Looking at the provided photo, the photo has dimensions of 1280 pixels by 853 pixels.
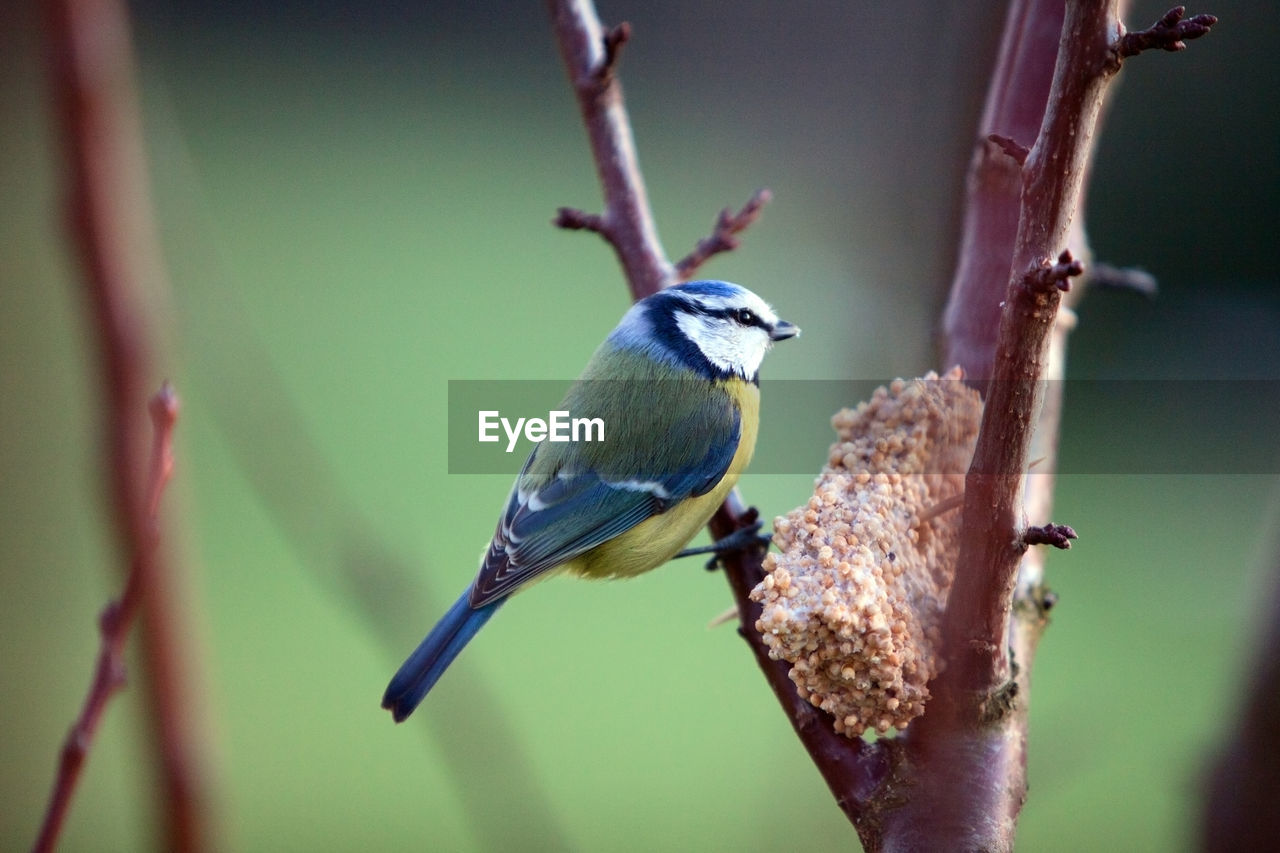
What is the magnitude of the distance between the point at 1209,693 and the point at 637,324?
5.08ft

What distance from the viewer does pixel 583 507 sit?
3.49 ft

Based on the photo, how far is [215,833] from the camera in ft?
1.30

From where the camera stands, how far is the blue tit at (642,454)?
1.03 metres

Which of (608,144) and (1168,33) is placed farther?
(608,144)

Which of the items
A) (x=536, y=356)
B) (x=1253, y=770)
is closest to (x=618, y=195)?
(x=1253, y=770)

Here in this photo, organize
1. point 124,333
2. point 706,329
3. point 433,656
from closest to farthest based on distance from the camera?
point 124,333 < point 433,656 < point 706,329

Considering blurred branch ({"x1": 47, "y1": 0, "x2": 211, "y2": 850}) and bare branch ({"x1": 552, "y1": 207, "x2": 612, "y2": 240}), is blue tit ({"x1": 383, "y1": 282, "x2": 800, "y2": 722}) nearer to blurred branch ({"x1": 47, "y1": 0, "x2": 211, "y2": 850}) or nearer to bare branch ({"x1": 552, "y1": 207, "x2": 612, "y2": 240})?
bare branch ({"x1": 552, "y1": 207, "x2": 612, "y2": 240})

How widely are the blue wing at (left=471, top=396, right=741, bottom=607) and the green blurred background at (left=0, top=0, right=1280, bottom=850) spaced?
19 centimetres

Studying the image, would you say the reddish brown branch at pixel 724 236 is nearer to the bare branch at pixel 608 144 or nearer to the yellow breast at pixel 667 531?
the bare branch at pixel 608 144

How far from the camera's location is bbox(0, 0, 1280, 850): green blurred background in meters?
1.15

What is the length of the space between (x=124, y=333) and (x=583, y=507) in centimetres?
74

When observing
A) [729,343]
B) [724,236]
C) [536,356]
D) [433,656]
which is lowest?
[433,656]

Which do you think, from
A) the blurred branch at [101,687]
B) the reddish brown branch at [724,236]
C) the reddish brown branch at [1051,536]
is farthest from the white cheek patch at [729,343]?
the blurred branch at [101,687]

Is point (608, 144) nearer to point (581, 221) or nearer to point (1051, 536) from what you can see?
point (581, 221)
